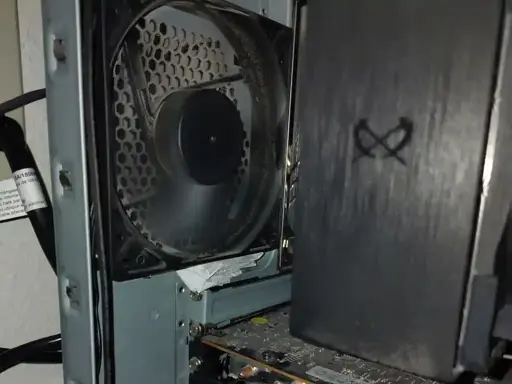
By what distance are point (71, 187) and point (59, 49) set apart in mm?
137

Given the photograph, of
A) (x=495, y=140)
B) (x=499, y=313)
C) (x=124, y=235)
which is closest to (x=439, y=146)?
(x=495, y=140)

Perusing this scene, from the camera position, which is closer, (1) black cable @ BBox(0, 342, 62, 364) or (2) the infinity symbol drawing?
(2) the infinity symbol drawing

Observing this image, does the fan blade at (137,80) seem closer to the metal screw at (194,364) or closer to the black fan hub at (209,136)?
the black fan hub at (209,136)

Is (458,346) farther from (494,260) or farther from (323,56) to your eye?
(323,56)

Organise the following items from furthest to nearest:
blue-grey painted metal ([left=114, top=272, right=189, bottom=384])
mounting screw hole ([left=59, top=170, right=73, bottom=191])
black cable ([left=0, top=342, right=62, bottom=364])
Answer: black cable ([left=0, top=342, right=62, bottom=364]), blue-grey painted metal ([left=114, top=272, right=189, bottom=384]), mounting screw hole ([left=59, top=170, right=73, bottom=191])

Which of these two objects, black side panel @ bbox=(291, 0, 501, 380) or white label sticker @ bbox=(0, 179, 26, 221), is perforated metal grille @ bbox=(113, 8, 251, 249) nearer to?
black side panel @ bbox=(291, 0, 501, 380)

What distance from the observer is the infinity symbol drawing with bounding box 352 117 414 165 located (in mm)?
499

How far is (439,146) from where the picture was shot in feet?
1.60

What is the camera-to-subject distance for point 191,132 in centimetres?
66

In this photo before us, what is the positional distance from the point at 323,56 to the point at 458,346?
0.95ft

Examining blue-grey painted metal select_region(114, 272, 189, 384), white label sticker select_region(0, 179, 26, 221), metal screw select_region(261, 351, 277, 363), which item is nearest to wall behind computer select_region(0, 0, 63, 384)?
white label sticker select_region(0, 179, 26, 221)

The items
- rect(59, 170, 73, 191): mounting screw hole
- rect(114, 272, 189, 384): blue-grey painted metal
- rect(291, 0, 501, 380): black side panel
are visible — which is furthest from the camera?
rect(114, 272, 189, 384): blue-grey painted metal

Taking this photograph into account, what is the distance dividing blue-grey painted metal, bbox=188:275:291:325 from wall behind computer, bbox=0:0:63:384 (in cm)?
29

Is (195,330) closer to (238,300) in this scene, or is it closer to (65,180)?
(238,300)
